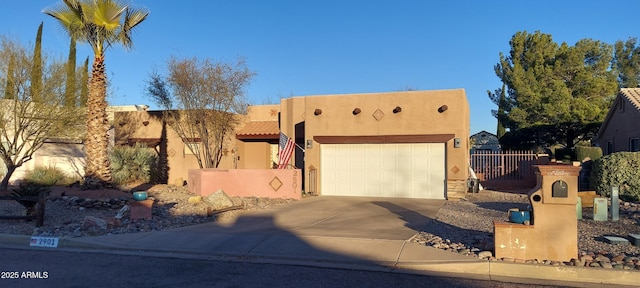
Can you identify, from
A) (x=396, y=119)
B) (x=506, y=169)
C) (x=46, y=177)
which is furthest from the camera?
(x=506, y=169)

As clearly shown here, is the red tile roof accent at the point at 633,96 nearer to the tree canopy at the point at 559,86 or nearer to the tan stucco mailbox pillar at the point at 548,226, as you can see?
the tree canopy at the point at 559,86

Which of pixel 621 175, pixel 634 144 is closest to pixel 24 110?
pixel 621 175

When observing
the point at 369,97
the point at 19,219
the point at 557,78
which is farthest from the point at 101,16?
the point at 557,78

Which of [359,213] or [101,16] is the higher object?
[101,16]

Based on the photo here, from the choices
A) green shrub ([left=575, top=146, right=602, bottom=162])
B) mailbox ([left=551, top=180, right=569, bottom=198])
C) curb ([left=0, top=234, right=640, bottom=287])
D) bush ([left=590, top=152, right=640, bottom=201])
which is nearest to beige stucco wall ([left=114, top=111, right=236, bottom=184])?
bush ([left=590, top=152, right=640, bottom=201])

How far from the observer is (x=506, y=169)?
998 inches

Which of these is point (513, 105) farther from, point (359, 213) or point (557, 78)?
point (359, 213)

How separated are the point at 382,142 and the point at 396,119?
1089 mm

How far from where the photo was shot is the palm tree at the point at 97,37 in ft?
54.2

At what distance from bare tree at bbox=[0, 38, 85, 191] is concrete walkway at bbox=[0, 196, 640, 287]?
8938 mm

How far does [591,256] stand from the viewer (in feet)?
27.0

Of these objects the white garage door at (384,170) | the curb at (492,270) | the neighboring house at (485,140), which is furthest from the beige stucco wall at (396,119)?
the neighboring house at (485,140)

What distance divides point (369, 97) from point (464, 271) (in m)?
12.5

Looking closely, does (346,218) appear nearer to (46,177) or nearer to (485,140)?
(46,177)
